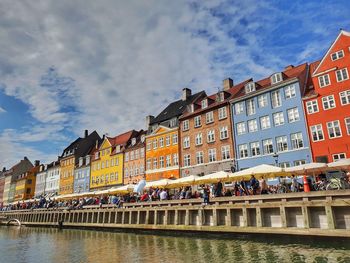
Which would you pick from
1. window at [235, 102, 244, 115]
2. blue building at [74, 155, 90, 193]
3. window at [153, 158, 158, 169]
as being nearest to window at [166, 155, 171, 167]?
window at [153, 158, 158, 169]

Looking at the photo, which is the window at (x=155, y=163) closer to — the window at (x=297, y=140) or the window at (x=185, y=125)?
the window at (x=185, y=125)

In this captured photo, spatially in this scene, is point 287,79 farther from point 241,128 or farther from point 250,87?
point 241,128

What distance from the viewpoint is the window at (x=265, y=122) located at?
3819 centimetres

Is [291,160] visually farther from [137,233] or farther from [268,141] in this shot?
[137,233]

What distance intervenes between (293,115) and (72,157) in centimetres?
5995

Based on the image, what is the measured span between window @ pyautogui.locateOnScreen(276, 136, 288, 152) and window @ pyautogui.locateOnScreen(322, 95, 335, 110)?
5481 mm

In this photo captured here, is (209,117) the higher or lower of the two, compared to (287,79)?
lower

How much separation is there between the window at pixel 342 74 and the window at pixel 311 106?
3.38m

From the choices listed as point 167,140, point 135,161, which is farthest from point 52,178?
point 167,140

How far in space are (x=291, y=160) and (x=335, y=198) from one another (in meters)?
18.2

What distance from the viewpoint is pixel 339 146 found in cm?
3172

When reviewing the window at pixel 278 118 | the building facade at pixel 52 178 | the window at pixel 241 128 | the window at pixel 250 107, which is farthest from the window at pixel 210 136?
the building facade at pixel 52 178

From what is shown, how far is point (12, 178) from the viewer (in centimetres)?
11150

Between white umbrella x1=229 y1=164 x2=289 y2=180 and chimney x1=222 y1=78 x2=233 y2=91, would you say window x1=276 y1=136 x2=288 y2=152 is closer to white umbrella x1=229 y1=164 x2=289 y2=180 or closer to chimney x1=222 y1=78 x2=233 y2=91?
white umbrella x1=229 y1=164 x2=289 y2=180
